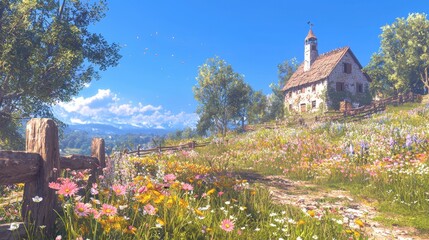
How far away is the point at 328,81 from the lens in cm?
4188

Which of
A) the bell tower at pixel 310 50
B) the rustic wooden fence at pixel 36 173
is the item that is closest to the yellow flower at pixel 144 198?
the rustic wooden fence at pixel 36 173

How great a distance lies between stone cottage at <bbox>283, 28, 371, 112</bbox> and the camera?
42062 mm

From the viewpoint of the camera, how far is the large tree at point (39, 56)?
50.5 ft

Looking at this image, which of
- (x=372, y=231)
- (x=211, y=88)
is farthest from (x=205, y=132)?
(x=372, y=231)

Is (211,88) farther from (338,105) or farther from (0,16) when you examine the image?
(0,16)

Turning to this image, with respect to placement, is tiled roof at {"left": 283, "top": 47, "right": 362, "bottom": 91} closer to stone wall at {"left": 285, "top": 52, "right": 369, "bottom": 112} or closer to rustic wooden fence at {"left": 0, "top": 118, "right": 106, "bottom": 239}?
stone wall at {"left": 285, "top": 52, "right": 369, "bottom": 112}

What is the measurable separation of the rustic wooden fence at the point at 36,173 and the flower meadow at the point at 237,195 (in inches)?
6.5

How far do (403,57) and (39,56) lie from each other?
4603 cm

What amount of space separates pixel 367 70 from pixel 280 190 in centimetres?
4588

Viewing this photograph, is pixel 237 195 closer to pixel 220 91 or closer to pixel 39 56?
pixel 39 56

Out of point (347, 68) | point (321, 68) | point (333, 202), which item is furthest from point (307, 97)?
point (333, 202)

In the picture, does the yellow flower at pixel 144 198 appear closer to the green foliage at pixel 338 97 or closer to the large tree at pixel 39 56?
the large tree at pixel 39 56

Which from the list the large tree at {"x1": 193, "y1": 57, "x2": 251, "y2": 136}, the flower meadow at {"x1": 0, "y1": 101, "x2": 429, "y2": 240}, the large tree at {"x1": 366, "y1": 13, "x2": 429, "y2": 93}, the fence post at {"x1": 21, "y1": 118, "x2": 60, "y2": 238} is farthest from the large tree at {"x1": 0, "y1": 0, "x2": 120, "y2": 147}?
the large tree at {"x1": 366, "y1": 13, "x2": 429, "y2": 93}

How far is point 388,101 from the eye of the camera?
1538 inches
